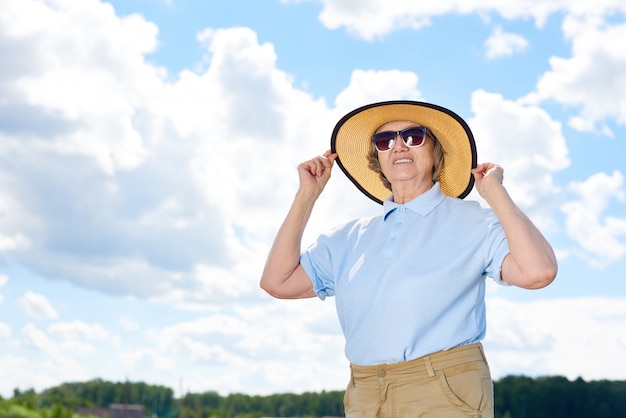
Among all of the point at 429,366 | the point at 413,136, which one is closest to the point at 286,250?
the point at 413,136

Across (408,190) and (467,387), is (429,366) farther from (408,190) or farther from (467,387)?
(408,190)

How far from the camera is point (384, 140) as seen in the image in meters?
3.24

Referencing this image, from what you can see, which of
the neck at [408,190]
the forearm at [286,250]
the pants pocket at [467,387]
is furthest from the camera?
the forearm at [286,250]

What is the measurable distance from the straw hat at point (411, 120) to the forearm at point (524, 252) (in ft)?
1.71

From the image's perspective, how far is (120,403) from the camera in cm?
4291

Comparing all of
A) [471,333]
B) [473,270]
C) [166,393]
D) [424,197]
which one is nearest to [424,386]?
[471,333]

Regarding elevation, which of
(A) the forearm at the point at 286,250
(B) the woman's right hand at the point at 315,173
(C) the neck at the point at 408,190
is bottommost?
(A) the forearm at the point at 286,250

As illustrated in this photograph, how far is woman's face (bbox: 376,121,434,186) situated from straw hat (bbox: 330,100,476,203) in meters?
0.09

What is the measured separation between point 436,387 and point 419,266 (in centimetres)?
42

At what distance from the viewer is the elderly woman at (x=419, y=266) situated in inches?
106

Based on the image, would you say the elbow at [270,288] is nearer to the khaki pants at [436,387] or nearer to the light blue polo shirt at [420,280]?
the light blue polo shirt at [420,280]

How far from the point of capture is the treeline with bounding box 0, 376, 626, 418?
28.8 meters

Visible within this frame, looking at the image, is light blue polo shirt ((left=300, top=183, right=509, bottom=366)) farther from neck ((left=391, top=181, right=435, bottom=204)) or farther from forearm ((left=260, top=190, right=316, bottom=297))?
forearm ((left=260, top=190, right=316, bottom=297))

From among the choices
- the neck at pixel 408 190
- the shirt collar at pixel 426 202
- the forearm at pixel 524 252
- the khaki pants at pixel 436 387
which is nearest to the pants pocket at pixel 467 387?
the khaki pants at pixel 436 387
